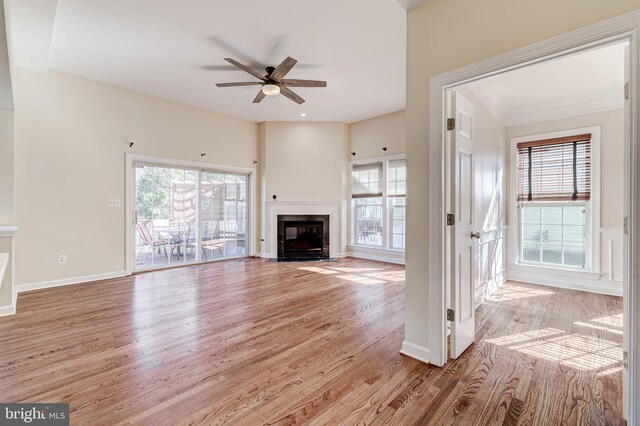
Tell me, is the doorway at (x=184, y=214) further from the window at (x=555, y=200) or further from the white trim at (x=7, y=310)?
the window at (x=555, y=200)

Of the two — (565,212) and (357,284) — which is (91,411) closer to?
(357,284)

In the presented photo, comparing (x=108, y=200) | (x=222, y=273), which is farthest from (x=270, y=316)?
(x=108, y=200)

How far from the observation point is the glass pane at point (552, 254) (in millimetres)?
4273

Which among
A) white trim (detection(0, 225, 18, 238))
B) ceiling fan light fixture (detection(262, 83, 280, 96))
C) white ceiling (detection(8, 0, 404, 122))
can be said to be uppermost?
white ceiling (detection(8, 0, 404, 122))

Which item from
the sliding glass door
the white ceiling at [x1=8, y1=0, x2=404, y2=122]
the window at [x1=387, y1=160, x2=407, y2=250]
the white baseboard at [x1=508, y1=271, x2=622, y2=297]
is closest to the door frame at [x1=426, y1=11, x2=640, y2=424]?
the white ceiling at [x1=8, y1=0, x2=404, y2=122]

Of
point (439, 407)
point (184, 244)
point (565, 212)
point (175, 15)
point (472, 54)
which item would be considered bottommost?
point (439, 407)

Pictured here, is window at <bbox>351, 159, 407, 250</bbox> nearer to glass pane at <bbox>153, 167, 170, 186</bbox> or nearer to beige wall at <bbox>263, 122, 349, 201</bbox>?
beige wall at <bbox>263, 122, 349, 201</bbox>

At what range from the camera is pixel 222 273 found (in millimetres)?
4973

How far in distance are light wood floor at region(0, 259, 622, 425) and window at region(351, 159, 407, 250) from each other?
257 cm

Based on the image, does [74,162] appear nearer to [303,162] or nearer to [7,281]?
[7,281]

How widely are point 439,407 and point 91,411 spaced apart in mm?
1977

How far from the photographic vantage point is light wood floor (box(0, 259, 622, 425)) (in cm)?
162

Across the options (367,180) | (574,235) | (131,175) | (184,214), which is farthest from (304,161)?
(574,235)

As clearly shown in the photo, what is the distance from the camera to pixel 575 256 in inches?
163
